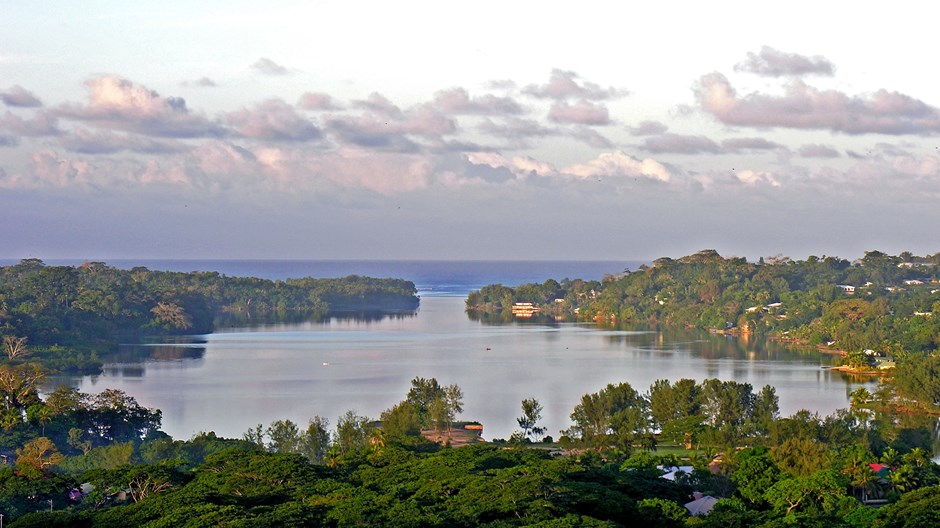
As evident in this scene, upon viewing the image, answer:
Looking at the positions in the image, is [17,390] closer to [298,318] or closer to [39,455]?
→ [39,455]

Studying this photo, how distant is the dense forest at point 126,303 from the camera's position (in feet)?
202

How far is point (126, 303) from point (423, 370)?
33044 mm

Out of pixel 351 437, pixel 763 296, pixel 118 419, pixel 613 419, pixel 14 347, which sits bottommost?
pixel 351 437

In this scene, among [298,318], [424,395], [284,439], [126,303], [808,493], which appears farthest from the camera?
[298,318]

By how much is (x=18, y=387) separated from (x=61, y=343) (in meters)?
31.2

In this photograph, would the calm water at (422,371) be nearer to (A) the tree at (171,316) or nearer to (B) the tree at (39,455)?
(A) the tree at (171,316)

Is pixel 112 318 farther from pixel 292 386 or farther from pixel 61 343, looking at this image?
pixel 292 386

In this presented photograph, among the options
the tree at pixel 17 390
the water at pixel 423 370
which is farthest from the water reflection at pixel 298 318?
the tree at pixel 17 390

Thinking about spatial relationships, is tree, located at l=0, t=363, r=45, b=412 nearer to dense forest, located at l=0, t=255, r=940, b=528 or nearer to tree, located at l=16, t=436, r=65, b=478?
dense forest, located at l=0, t=255, r=940, b=528

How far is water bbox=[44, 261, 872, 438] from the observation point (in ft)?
137

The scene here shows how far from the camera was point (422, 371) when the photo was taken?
53.6 metres

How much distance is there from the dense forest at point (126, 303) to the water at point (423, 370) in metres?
4.43

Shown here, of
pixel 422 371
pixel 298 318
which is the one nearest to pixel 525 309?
pixel 298 318

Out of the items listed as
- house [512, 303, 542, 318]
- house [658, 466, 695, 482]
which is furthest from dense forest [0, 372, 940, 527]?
house [512, 303, 542, 318]
